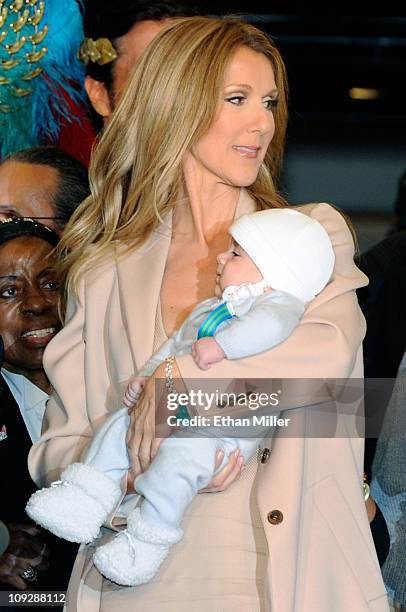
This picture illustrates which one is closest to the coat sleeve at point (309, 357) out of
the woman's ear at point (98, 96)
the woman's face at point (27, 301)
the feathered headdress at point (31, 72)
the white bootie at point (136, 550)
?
the white bootie at point (136, 550)

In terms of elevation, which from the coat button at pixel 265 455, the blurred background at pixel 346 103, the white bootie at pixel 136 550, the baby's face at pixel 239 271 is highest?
the baby's face at pixel 239 271

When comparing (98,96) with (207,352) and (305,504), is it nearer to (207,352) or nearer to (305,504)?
(207,352)

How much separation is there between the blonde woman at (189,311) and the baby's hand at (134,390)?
56 millimetres

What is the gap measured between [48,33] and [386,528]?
145 cm

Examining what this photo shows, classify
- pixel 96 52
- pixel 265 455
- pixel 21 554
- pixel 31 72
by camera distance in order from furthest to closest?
1. pixel 96 52
2. pixel 31 72
3. pixel 21 554
4. pixel 265 455

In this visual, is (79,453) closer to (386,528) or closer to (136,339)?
(136,339)

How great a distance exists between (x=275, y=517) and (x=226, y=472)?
12 centimetres

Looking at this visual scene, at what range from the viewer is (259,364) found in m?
2.35

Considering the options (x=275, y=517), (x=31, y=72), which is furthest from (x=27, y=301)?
(x=275, y=517)

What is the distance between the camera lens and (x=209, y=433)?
7.66 ft

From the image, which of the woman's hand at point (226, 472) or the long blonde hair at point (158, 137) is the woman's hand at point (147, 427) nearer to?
the woman's hand at point (226, 472)

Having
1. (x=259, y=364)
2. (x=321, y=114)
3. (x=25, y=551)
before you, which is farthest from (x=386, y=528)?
(x=321, y=114)

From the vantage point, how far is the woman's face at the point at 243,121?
2.54 meters

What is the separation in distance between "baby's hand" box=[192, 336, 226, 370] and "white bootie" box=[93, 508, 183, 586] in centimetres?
29
